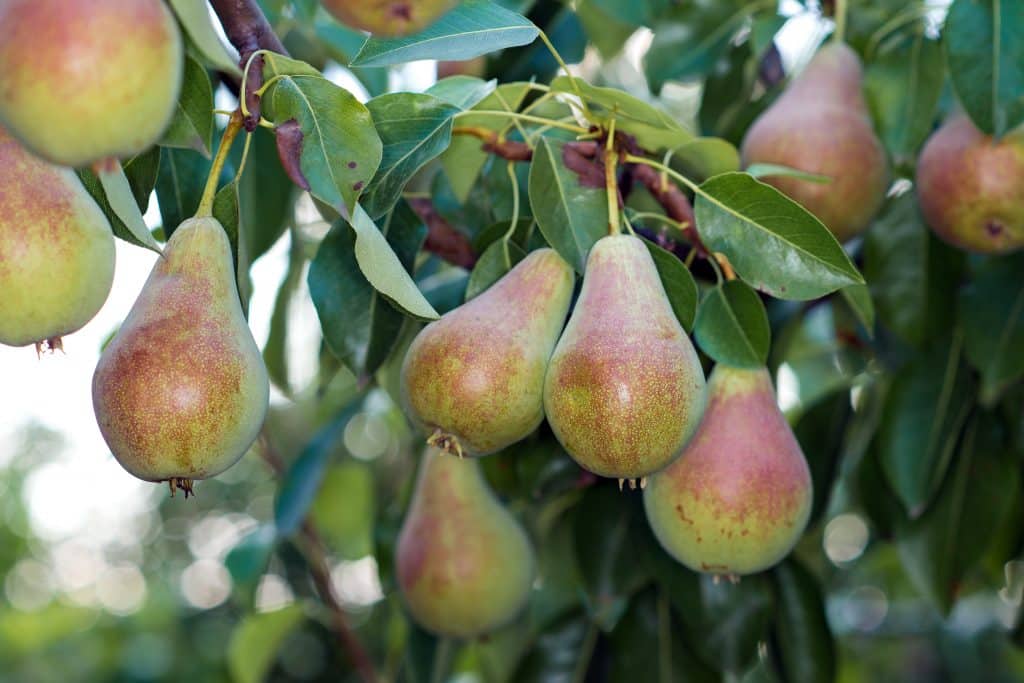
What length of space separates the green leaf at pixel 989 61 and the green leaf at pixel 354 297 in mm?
632

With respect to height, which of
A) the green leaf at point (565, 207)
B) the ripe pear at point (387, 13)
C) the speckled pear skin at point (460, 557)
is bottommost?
the speckled pear skin at point (460, 557)

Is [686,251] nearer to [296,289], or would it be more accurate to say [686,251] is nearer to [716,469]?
[716,469]

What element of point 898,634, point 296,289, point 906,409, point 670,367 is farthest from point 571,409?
point 898,634

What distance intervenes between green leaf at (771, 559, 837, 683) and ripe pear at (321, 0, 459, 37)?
1163 mm

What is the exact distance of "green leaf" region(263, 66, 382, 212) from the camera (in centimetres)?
85

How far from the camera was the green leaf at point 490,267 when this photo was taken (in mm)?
1081

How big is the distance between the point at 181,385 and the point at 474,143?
1.59ft

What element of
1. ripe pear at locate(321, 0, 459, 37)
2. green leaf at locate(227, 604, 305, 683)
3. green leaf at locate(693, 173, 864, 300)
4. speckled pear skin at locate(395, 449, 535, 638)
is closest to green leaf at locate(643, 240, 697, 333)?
green leaf at locate(693, 173, 864, 300)

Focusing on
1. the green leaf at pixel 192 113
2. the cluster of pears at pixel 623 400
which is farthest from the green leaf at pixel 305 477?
the green leaf at pixel 192 113

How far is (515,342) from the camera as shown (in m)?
0.92

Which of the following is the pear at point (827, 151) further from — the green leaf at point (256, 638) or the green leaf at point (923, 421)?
the green leaf at point (256, 638)

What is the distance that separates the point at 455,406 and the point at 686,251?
42 centimetres

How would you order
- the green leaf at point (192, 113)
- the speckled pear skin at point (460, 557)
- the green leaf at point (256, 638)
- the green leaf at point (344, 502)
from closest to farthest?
the green leaf at point (192, 113) → the speckled pear skin at point (460, 557) → the green leaf at point (256, 638) → the green leaf at point (344, 502)

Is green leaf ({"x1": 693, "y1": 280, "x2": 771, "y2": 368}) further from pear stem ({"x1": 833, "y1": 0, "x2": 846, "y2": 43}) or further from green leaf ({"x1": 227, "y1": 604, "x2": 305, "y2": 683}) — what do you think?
green leaf ({"x1": 227, "y1": 604, "x2": 305, "y2": 683})
